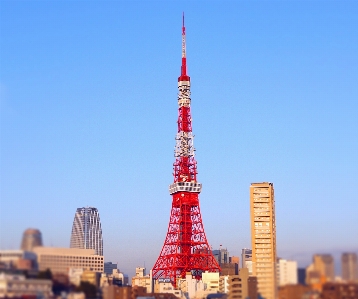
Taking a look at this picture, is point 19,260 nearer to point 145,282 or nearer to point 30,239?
point 30,239

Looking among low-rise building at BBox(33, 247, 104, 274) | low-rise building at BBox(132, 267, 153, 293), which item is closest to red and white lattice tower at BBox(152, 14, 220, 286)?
low-rise building at BBox(132, 267, 153, 293)

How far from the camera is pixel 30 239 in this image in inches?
1284

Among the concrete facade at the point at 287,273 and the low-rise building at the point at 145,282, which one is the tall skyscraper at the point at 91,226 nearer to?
the low-rise building at the point at 145,282

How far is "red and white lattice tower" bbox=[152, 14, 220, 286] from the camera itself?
2509 inches

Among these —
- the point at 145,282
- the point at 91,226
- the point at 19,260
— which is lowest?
the point at 145,282

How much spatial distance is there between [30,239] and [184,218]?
3298cm

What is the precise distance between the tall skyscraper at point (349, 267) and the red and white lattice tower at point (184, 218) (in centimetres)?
3239

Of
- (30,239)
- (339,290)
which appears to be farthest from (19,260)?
(339,290)

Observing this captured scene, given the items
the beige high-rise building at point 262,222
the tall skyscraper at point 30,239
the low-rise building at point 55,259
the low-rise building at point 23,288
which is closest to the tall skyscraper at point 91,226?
the beige high-rise building at point 262,222

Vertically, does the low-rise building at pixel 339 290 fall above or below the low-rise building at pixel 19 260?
below

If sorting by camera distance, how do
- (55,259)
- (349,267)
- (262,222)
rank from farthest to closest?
1. (262,222)
2. (55,259)
3. (349,267)

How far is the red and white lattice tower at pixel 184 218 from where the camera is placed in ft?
209

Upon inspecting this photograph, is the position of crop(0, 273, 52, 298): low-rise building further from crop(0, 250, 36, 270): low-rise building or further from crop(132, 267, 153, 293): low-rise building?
crop(132, 267, 153, 293): low-rise building

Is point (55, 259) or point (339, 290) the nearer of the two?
point (339, 290)
